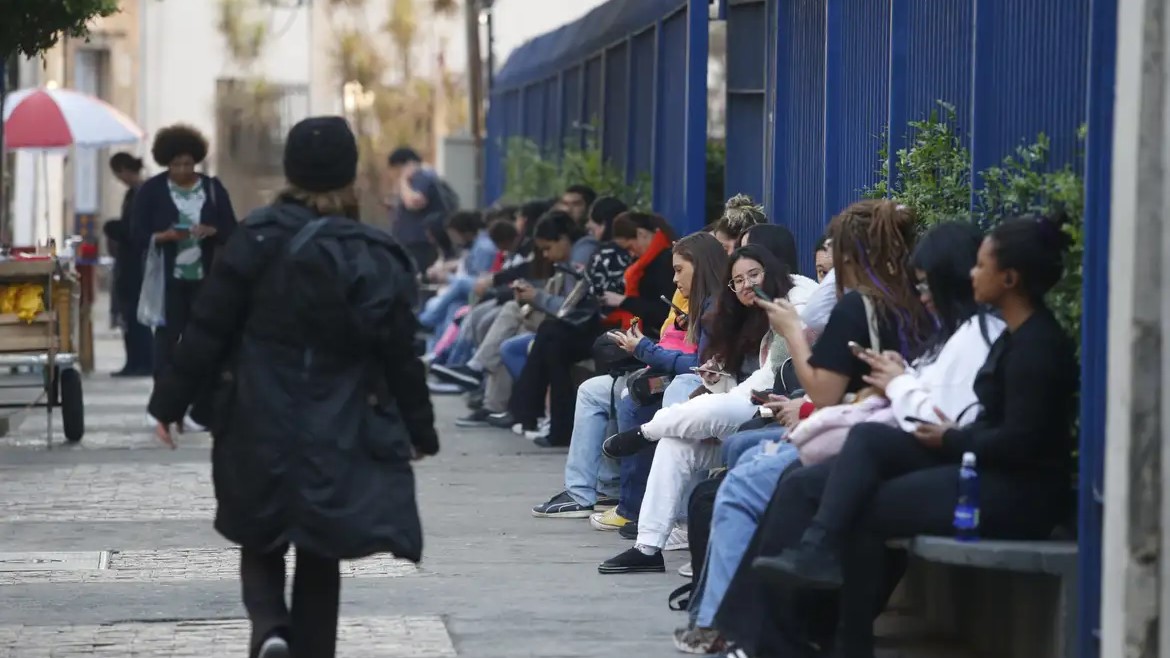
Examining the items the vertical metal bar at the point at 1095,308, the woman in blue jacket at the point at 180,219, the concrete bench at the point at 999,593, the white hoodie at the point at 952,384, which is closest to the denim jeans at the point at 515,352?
the woman in blue jacket at the point at 180,219

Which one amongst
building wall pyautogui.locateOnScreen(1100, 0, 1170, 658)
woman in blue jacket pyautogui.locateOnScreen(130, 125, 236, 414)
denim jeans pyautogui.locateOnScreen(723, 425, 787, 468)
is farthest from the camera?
woman in blue jacket pyautogui.locateOnScreen(130, 125, 236, 414)

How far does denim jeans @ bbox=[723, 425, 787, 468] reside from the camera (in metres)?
7.95

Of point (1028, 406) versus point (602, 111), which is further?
point (602, 111)

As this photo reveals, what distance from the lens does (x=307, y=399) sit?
6234mm

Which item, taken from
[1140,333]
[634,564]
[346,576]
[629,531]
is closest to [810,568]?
[1140,333]

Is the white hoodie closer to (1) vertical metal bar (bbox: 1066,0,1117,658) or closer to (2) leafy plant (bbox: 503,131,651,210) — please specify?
(1) vertical metal bar (bbox: 1066,0,1117,658)

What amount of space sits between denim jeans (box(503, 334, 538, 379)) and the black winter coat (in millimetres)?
8416

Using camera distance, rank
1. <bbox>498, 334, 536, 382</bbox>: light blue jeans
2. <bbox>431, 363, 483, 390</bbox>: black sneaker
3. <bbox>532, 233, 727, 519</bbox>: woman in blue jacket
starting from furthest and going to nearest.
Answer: <bbox>431, 363, 483, 390</bbox>: black sneaker → <bbox>498, 334, 536, 382</bbox>: light blue jeans → <bbox>532, 233, 727, 519</bbox>: woman in blue jacket

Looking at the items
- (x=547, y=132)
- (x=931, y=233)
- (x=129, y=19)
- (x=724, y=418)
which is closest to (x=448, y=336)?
(x=547, y=132)

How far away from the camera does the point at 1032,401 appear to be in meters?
6.48

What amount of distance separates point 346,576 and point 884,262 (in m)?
2.71

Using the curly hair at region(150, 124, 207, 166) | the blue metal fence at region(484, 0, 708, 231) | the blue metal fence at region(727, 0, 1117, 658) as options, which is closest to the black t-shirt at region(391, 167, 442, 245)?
the blue metal fence at region(484, 0, 708, 231)

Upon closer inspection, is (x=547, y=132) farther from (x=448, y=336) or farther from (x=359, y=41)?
(x=359, y=41)

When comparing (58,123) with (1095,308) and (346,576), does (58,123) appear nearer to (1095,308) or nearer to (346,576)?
(346,576)
